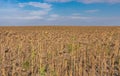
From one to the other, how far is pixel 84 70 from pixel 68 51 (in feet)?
7.78

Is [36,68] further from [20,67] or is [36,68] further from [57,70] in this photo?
[57,70]

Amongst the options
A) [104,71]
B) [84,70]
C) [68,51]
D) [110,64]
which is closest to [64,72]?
[84,70]

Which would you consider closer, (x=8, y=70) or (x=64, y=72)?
(x=64, y=72)

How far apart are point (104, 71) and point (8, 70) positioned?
85.4 inches

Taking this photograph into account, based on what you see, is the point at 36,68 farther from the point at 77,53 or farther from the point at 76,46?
the point at 76,46

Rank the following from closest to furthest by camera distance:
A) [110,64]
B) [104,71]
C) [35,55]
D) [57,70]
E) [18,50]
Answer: [57,70] → [104,71] → [110,64] → [35,55] → [18,50]

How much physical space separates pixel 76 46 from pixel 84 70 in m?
2.43

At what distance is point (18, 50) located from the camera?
28.6 ft

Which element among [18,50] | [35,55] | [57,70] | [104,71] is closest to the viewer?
[57,70]

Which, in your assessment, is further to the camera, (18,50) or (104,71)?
(18,50)

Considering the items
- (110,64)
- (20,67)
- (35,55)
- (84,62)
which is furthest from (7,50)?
(110,64)

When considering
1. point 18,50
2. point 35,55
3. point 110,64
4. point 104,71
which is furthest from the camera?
point 18,50

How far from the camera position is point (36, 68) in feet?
22.3

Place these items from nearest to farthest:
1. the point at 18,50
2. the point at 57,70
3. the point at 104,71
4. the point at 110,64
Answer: the point at 57,70
the point at 104,71
the point at 110,64
the point at 18,50
